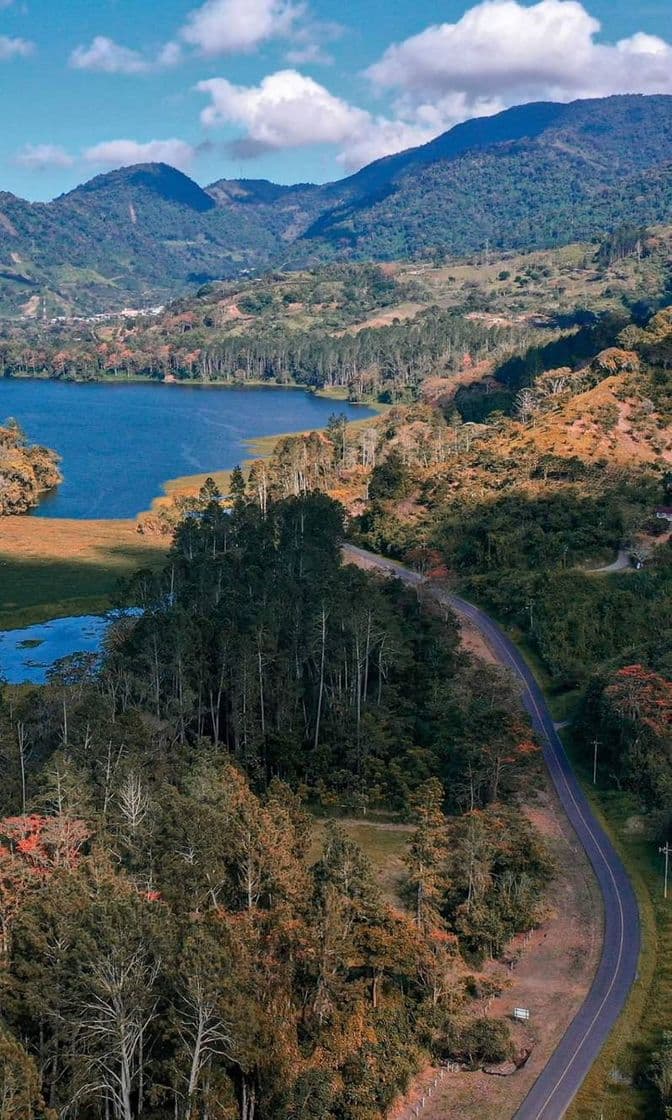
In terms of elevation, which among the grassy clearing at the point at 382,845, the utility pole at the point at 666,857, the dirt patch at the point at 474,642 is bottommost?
the grassy clearing at the point at 382,845

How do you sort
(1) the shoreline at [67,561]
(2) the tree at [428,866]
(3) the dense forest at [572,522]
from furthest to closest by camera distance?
(1) the shoreline at [67,561], (3) the dense forest at [572,522], (2) the tree at [428,866]

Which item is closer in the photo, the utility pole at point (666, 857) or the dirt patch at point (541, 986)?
the dirt patch at point (541, 986)

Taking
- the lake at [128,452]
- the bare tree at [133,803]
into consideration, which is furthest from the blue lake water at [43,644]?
the lake at [128,452]

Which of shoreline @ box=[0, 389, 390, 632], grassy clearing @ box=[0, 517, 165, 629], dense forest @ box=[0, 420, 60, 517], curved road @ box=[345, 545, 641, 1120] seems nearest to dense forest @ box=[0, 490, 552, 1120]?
curved road @ box=[345, 545, 641, 1120]

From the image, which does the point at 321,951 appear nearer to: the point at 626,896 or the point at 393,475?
the point at 626,896

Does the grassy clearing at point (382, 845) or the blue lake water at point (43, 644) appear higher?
the blue lake water at point (43, 644)

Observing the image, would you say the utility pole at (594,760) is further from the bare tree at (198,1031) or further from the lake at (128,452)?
the lake at (128,452)

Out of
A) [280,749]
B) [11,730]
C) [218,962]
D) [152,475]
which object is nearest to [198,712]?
[280,749]
